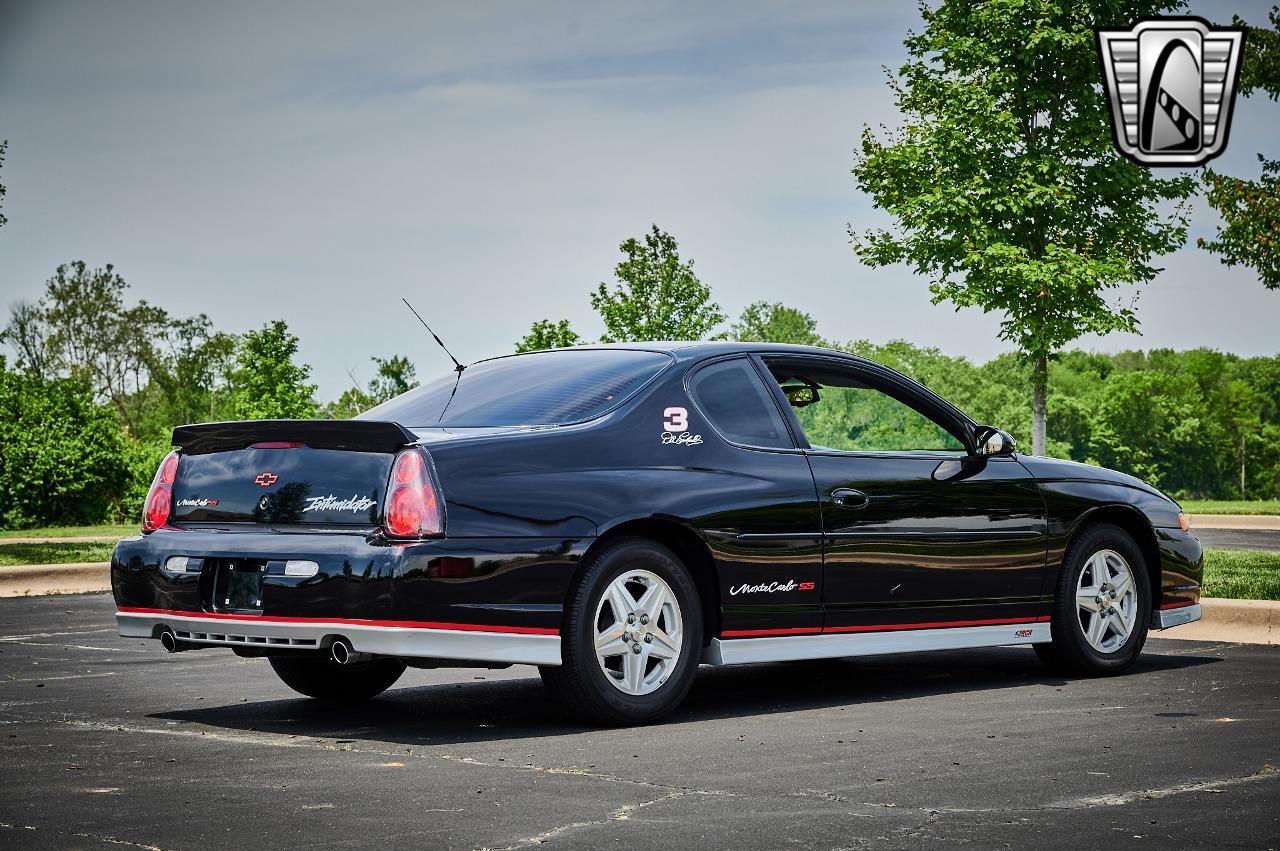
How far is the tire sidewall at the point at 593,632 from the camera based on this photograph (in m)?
6.19

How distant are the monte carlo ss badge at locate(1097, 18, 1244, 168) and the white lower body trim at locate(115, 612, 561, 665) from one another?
11.6 meters

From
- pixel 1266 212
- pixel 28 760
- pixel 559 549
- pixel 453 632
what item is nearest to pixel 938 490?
pixel 559 549

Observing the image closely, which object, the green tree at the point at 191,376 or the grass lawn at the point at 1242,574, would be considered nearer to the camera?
the grass lawn at the point at 1242,574

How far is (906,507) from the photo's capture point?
736 cm

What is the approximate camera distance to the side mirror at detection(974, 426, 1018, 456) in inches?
307

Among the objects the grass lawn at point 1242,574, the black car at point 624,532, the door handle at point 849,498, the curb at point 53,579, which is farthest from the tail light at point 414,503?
the curb at point 53,579

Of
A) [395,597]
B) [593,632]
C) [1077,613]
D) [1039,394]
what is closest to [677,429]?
[593,632]

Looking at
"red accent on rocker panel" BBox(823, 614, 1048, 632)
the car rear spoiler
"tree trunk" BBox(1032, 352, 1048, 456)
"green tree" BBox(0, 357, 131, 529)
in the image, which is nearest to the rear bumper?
the car rear spoiler

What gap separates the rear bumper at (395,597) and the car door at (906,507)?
152cm

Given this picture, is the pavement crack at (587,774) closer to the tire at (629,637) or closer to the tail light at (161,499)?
the tire at (629,637)

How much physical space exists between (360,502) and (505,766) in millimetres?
1216

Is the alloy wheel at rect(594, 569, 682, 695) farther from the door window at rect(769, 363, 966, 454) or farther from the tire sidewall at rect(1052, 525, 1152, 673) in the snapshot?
the tire sidewall at rect(1052, 525, 1152, 673)

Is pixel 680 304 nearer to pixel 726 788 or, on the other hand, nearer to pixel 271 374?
pixel 271 374

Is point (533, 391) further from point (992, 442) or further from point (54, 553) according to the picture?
point (54, 553)
